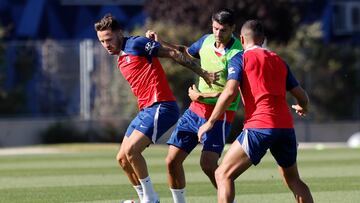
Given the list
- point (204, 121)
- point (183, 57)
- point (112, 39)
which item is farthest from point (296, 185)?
point (112, 39)

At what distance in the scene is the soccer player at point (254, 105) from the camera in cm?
1069

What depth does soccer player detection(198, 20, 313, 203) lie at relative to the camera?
10.7 metres

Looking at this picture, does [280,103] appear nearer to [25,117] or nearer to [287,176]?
[287,176]

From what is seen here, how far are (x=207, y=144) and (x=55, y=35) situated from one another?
102 ft

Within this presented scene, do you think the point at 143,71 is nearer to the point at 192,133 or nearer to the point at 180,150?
the point at 192,133

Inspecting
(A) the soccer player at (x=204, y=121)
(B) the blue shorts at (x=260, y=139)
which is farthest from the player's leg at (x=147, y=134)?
(B) the blue shorts at (x=260, y=139)

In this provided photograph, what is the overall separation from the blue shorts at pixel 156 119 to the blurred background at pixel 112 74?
22.1 meters

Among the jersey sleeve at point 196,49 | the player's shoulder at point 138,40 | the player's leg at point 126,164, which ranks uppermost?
the player's shoulder at point 138,40

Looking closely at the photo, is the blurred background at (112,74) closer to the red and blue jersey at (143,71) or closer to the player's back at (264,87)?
the red and blue jersey at (143,71)

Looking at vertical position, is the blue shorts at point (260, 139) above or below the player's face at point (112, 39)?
below

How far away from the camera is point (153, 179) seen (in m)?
18.9

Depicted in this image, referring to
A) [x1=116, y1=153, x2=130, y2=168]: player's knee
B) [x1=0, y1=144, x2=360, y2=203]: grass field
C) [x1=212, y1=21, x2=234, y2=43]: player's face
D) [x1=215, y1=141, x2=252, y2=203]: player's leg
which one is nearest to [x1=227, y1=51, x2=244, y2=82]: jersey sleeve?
[x1=215, y1=141, x2=252, y2=203]: player's leg

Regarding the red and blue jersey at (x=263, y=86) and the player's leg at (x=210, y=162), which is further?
the player's leg at (x=210, y=162)

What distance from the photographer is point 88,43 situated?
36.5m
